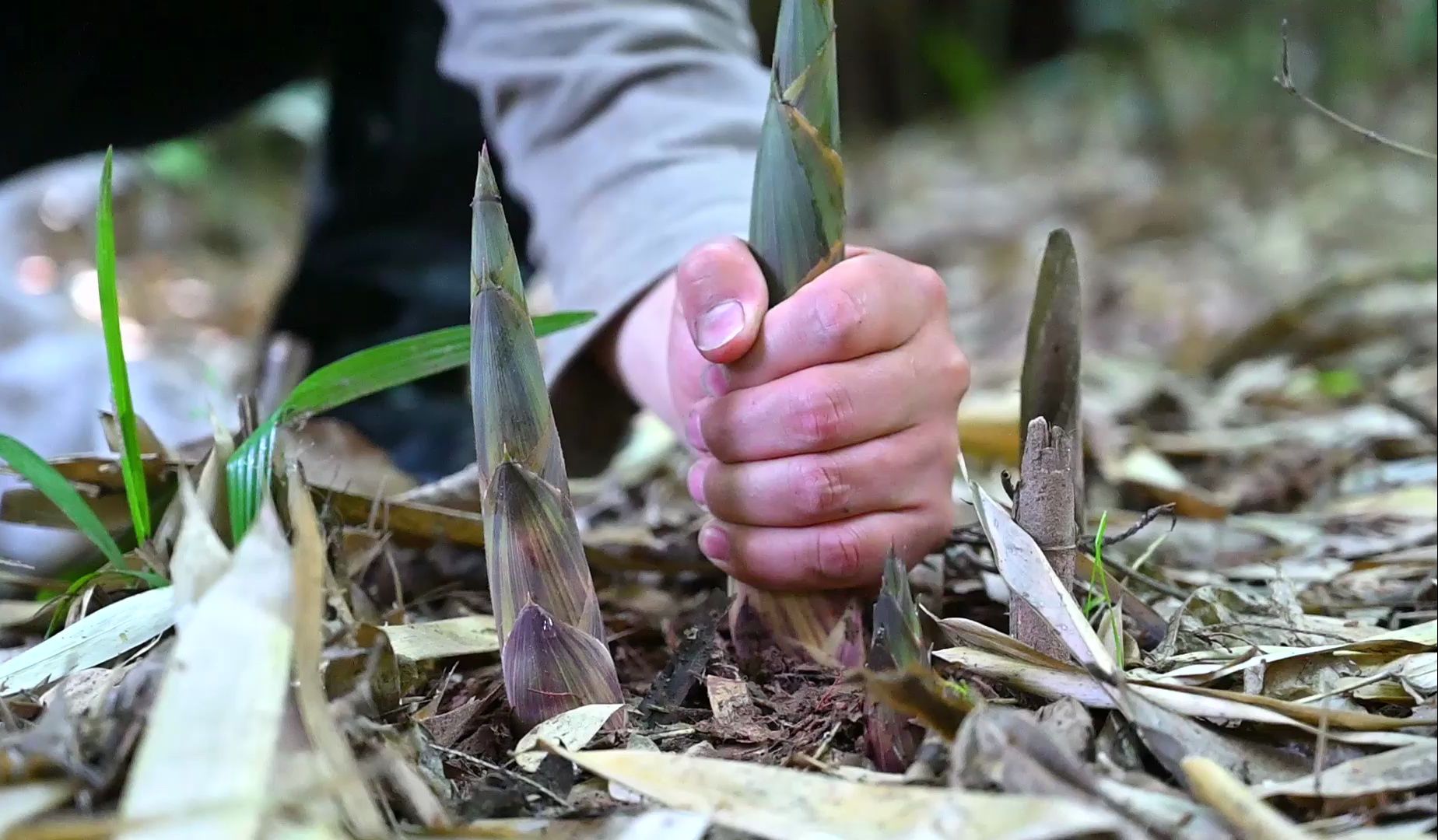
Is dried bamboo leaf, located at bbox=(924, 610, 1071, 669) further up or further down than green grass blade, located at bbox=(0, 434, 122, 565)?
further down

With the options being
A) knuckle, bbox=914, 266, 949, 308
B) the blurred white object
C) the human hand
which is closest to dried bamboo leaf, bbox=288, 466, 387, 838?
the human hand

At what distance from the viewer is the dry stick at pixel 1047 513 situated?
0.50m

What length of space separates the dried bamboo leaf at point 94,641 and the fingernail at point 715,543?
27 centimetres

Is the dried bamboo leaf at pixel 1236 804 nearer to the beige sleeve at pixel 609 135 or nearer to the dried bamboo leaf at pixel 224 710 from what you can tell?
the dried bamboo leaf at pixel 224 710

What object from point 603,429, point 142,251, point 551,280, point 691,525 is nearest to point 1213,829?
point 691,525

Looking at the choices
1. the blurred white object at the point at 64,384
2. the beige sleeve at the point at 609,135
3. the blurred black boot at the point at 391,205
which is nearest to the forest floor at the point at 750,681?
the beige sleeve at the point at 609,135

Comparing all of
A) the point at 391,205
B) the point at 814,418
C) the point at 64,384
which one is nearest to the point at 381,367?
the point at 814,418

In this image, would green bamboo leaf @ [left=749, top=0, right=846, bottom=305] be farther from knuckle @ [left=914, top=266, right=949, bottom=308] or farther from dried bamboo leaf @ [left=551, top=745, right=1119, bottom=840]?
dried bamboo leaf @ [left=551, top=745, right=1119, bottom=840]

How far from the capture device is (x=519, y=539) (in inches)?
18.9

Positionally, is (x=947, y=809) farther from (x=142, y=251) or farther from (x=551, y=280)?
(x=142, y=251)

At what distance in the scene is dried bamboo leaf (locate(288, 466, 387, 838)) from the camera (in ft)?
1.15

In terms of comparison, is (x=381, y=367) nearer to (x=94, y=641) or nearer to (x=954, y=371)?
(x=94, y=641)

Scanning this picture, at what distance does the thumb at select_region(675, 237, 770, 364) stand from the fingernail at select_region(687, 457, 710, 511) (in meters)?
0.07

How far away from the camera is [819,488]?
60 centimetres
